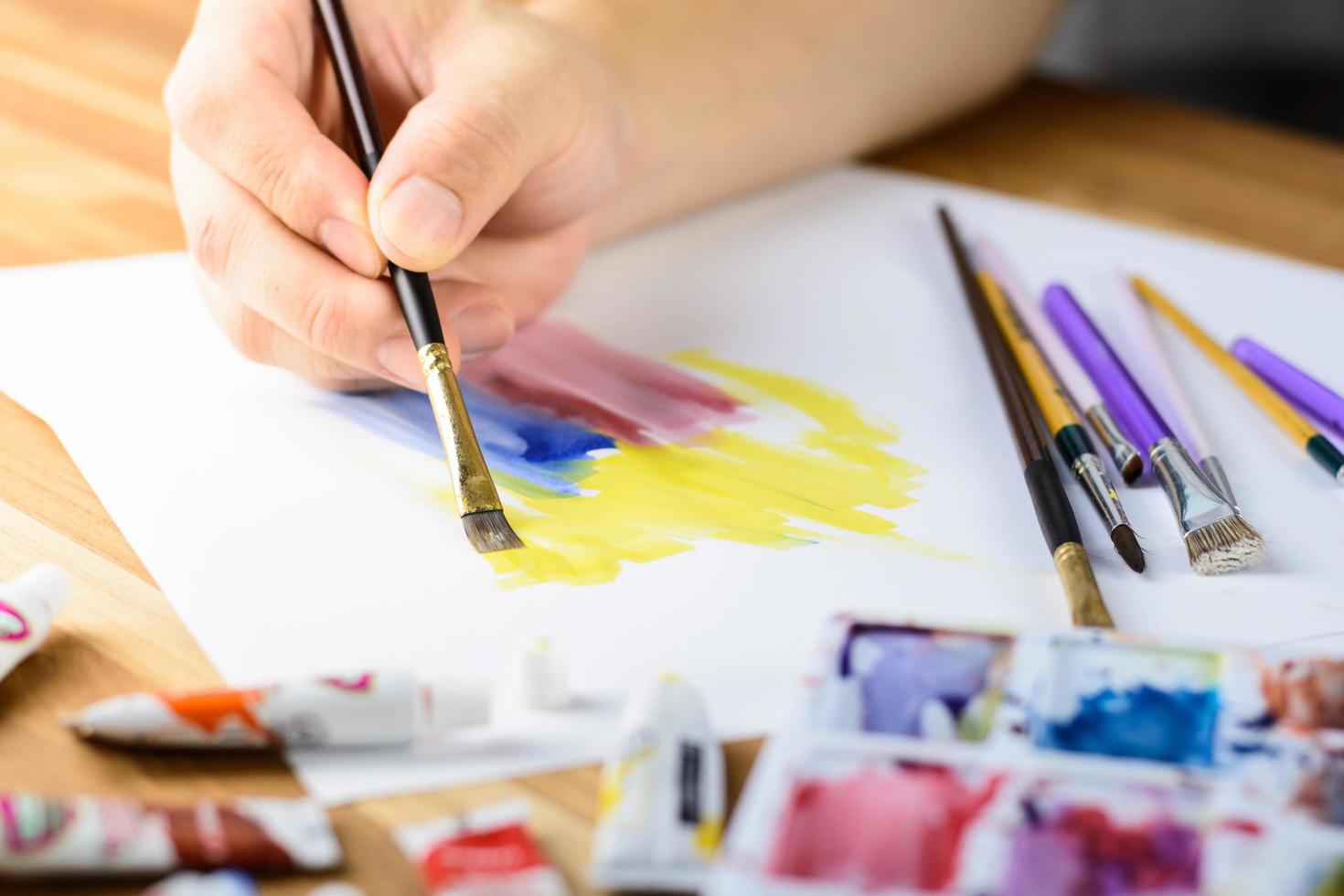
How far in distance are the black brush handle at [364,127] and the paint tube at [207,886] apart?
0.99 feet

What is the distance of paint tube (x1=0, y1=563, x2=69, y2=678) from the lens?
49 cm

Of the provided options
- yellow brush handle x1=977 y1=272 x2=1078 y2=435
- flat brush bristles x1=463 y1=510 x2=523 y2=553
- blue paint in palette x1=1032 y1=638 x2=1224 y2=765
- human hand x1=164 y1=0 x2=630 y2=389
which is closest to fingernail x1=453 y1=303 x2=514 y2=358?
human hand x1=164 y1=0 x2=630 y2=389

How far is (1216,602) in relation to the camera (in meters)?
0.56

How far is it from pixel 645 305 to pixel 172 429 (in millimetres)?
280

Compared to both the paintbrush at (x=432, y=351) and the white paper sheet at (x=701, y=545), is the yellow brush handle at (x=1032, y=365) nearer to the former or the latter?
the white paper sheet at (x=701, y=545)

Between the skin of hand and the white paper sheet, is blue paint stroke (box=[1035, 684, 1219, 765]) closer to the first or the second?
the white paper sheet

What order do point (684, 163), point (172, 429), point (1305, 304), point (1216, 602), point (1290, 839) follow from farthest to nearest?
point (684, 163) → point (1305, 304) → point (172, 429) → point (1216, 602) → point (1290, 839)

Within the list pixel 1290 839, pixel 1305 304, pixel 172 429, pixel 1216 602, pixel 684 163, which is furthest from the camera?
pixel 684 163

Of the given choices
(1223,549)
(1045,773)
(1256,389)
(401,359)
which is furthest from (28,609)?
(1256,389)

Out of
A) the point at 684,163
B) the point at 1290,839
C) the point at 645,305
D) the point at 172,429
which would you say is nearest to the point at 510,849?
the point at 1290,839

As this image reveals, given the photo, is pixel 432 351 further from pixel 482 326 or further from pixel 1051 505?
pixel 1051 505

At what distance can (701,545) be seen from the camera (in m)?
0.59

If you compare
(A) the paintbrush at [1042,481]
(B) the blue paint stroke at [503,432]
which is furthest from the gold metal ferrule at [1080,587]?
(B) the blue paint stroke at [503,432]

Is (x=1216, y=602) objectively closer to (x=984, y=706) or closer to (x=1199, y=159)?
(x=984, y=706)
